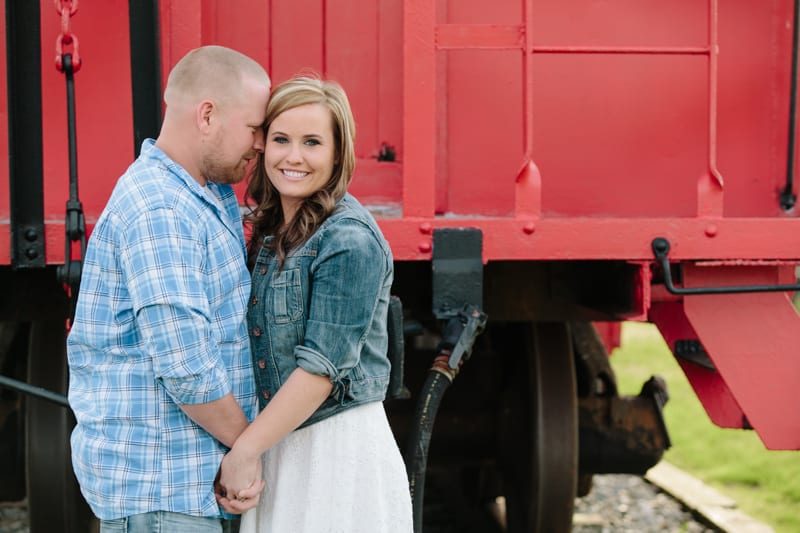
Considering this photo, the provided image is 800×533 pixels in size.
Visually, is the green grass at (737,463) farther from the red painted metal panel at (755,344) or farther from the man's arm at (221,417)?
the man's arm at (221,417)

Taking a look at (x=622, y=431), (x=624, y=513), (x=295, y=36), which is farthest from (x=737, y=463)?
(x=295, y=36)

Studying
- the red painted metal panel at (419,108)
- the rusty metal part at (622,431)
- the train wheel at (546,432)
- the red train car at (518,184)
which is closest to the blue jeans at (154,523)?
the red train car at (518,184)

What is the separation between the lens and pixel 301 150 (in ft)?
6.45

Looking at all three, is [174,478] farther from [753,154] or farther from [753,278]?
[753,154]

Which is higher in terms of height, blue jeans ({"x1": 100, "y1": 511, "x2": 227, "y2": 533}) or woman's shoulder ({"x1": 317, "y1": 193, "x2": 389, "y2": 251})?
woman's shoulder ({"x1": 317, "y1": 193, "x2": 389, "y2": 251})

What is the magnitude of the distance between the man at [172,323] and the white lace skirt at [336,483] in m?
0.09

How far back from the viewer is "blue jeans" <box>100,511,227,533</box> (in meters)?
1.90

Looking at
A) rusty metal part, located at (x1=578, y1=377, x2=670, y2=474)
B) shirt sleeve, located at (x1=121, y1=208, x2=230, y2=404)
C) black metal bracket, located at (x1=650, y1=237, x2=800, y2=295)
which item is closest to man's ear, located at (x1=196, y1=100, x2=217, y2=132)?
shirt sleeve, located at (x1=121, y1=208, x2=230, y2=404)

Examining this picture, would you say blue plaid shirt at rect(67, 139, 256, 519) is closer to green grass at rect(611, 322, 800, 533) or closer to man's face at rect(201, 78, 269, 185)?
man's face at rect(201, 78, 269, 185)

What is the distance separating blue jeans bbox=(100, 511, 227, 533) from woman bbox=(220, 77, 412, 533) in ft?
0.27

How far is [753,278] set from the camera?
279 centimetres

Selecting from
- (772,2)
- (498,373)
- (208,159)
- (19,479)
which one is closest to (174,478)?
(208,159)

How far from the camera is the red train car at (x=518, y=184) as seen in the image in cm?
255

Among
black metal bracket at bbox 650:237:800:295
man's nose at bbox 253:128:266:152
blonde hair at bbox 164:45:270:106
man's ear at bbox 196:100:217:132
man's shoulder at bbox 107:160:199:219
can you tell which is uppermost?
blonde hair at bbox 164:45:270:106
